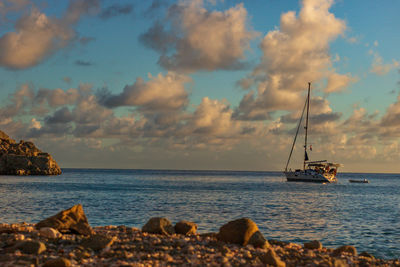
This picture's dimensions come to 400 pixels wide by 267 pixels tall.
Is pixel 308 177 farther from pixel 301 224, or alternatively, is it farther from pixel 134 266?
pixel 134 266

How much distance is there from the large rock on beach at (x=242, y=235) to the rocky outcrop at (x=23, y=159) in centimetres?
16006

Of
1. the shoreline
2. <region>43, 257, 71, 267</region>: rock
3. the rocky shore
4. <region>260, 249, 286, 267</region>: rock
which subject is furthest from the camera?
<region>260, 249, 286, 267</region>: rock

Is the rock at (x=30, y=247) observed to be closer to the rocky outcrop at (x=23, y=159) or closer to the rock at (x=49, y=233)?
the rock at (x=49, y=233)

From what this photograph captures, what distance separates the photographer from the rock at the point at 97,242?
14453 mm

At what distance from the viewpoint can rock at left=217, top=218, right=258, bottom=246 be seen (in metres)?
17.0

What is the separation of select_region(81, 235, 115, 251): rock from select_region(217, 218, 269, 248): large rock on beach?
5212 mm

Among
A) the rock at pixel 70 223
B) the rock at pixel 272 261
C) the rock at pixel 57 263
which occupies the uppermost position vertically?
the rock at pixel 70 223

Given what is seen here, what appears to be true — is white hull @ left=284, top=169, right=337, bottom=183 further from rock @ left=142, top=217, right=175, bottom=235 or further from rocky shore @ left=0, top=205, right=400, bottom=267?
rock @ left=142, top=217, right=175, bottom=235

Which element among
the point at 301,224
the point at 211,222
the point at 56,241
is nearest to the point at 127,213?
the point at 211,222

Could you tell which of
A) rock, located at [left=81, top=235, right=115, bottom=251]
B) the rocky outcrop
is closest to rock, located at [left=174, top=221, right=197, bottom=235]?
rock, located at [left=81, top=235, right=115, bottom=251]

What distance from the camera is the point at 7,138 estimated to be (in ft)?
582

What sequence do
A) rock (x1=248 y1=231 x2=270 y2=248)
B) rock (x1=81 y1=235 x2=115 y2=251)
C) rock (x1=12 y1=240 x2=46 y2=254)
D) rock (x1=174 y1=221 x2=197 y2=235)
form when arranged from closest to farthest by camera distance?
rock (x1=12 y1=240 x2=46 y2=254)
rock (x1=81 y1=235 x2=115 y2=251)
rock (x1=248 y1=231 x2=270 y2=248)
rock (x1=174 y1=221 x2=197 y2=235)

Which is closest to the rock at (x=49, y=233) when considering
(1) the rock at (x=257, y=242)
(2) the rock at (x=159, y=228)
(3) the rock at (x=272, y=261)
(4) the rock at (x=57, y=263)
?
(4) the rock at (x=57, y=263)

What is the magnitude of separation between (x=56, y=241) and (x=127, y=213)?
75.8 feet
